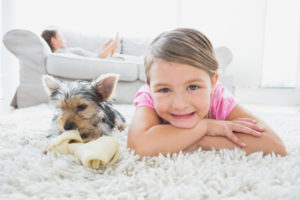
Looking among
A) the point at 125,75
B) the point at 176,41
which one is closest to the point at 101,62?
the point at 125,75

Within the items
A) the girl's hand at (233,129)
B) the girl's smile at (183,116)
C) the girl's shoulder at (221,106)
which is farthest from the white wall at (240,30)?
the girl's smile at (183,116)

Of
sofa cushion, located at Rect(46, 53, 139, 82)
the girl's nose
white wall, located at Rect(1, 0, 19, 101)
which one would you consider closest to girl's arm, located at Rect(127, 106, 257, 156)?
the girl's nose

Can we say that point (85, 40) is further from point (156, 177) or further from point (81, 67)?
point (156, 177)

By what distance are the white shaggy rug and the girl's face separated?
0.19 meters

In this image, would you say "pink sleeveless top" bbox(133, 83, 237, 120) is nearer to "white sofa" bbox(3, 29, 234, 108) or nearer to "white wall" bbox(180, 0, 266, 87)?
"white sofa" bbox(3, 29, 234, 108)

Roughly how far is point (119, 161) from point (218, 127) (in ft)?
1.65

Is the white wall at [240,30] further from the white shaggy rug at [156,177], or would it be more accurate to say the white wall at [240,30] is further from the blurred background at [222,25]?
the white shaggy rug at [156,177]

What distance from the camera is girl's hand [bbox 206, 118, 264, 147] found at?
1.02m

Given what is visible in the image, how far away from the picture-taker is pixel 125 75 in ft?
11.0

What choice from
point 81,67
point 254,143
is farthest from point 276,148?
point 81,67

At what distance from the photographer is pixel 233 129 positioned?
1.04 meters

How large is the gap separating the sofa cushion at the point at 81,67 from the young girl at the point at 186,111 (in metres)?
2.24

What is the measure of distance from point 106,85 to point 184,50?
652mm

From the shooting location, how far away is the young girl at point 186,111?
96 cm
